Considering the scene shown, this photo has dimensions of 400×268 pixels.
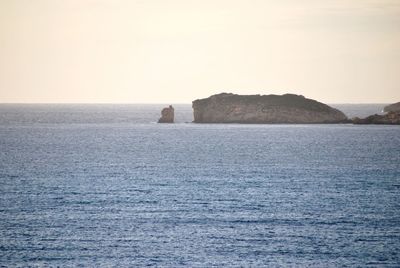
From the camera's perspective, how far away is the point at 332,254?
54344mm

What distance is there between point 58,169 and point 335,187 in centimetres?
4422

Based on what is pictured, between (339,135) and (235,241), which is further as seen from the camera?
(339,135)

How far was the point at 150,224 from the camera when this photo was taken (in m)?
64.5

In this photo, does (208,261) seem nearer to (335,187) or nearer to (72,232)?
(72,232)

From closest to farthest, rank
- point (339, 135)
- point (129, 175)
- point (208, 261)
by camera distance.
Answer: point (208, 261) → point (129, 175) → point (339, 135)

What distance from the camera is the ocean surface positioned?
177ft

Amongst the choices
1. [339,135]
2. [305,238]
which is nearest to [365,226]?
[305,238]

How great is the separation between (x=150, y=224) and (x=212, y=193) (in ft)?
63.1

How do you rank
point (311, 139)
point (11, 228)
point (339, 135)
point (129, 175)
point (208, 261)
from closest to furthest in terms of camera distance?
point (208, 261) < point (11, 228) < point (129, 175) < point (311, 139) < point (339, 135)

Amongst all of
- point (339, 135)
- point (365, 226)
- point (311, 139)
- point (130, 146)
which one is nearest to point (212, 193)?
point (365, 226)

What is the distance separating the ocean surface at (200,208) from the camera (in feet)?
177

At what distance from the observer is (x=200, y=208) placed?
7281cm

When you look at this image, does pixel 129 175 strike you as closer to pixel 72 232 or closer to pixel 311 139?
pixel 72 232

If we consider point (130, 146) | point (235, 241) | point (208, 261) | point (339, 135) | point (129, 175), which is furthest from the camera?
point (339, 135)
